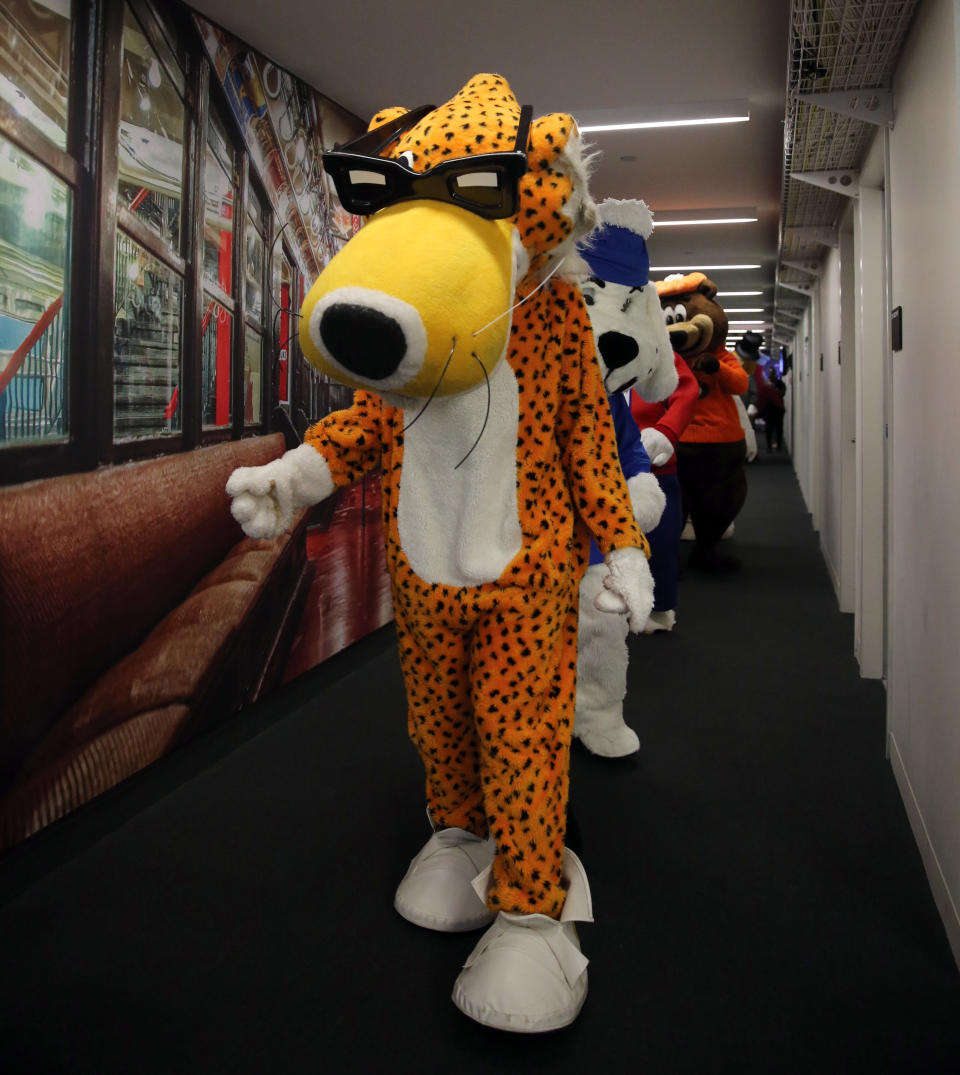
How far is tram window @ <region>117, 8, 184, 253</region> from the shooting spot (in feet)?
7.79

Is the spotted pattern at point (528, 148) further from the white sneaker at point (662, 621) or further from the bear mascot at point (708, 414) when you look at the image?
the bear mascot at point (708, 414)

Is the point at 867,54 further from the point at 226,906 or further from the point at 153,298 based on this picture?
the point at 226,906

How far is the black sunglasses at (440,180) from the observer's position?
1189 millimetres

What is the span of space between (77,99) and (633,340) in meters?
1.52

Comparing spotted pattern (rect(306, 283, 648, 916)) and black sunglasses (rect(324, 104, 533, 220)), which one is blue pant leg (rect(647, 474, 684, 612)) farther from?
black sunglasses (rect(324, 104, 533, 220))

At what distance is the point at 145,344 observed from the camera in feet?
8.20

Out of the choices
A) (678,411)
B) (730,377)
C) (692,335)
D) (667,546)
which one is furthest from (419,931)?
(730,377)

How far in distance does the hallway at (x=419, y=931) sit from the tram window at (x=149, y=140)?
62.5 inches

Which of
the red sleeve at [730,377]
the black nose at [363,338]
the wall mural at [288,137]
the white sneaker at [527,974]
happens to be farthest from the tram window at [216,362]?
the red sleeve at [730,377]

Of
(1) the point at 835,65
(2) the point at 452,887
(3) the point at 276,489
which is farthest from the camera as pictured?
(1) the point at 835,65

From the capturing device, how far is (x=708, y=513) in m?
4.97

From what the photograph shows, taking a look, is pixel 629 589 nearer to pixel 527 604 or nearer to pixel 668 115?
pixel 527 604

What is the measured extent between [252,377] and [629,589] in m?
2.17

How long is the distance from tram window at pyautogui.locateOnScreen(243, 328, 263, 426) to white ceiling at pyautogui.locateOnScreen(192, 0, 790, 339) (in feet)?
3.55
